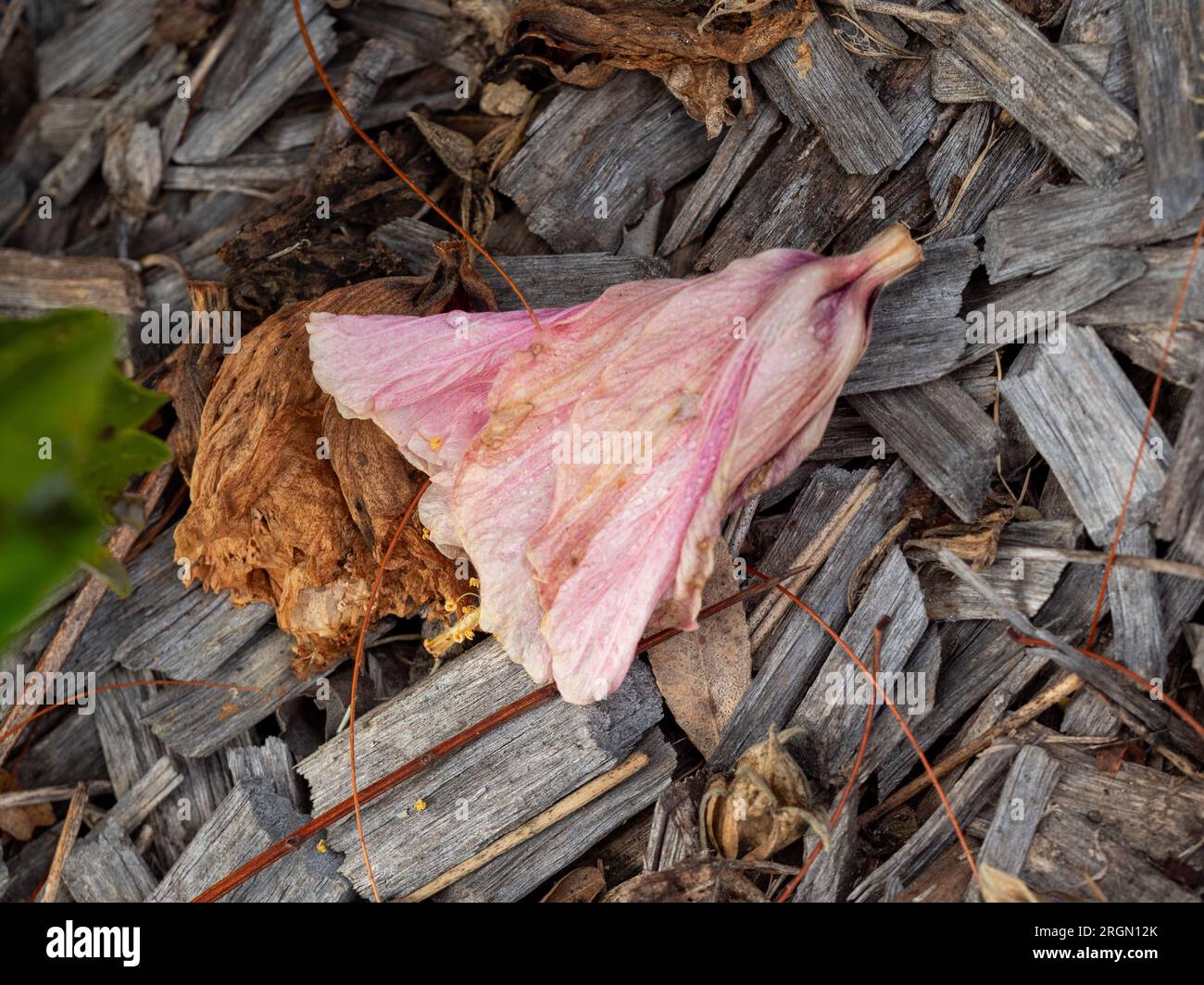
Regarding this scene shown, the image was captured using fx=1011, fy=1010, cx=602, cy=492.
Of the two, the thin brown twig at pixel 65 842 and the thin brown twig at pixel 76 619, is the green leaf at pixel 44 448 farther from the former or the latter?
the thin brown twig at pixel 65 842

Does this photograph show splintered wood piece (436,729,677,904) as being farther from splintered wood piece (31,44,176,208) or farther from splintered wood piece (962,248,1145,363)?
splintered wood piece (31,44,176,208)

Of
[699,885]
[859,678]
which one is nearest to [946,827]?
[859,678]

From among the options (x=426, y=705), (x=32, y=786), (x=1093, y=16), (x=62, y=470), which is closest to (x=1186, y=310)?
(x=1093, y=16)

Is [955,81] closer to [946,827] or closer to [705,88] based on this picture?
[705,88]

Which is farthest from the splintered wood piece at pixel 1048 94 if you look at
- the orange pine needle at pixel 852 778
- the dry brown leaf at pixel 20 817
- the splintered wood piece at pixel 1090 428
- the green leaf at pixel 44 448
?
the dry brown leaf at pixel 20 817

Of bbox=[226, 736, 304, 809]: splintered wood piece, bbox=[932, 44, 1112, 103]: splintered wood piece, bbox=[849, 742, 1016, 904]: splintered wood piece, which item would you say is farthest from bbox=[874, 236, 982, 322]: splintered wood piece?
bbox=[226, 736, 304, 809]: splintered wood piece
